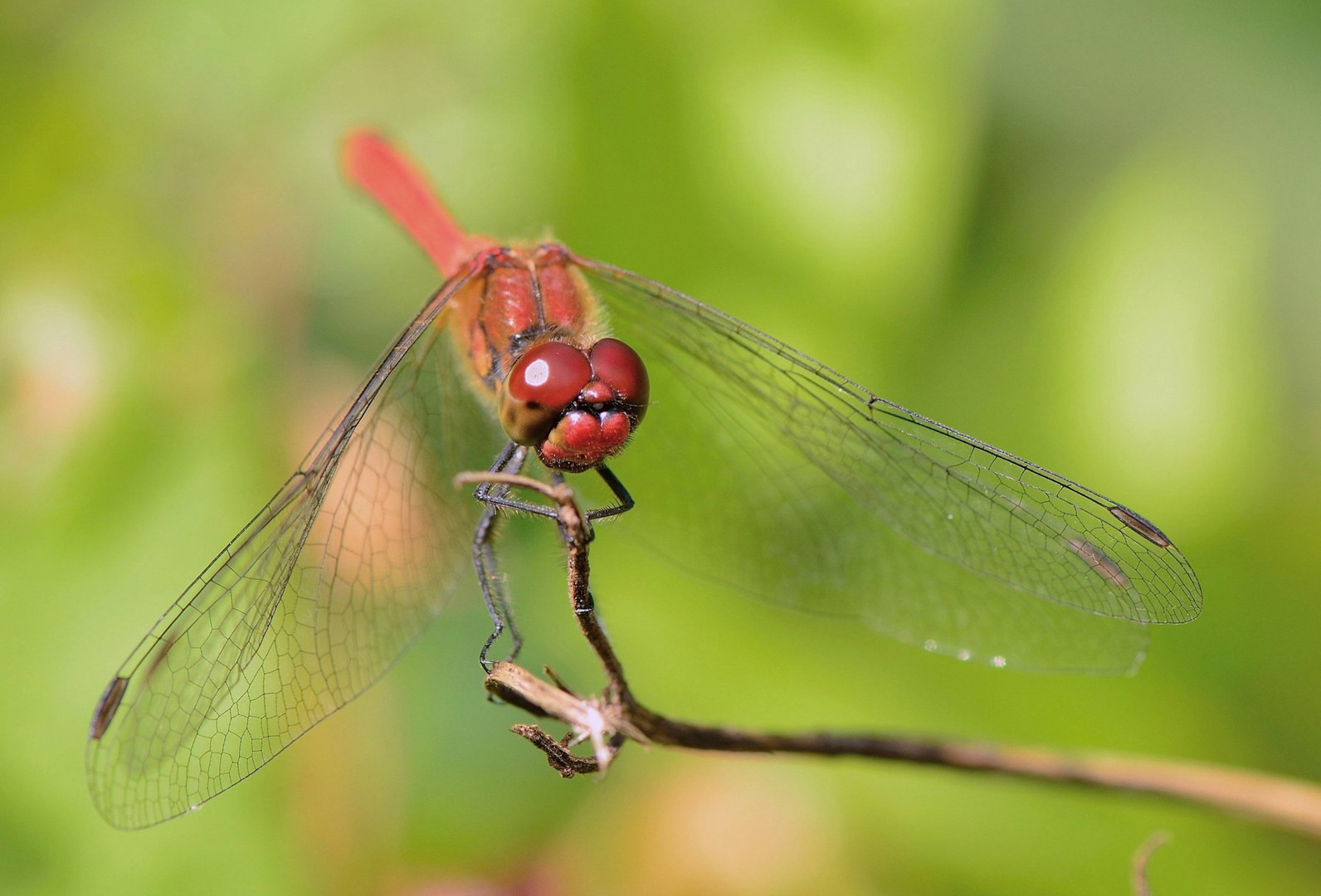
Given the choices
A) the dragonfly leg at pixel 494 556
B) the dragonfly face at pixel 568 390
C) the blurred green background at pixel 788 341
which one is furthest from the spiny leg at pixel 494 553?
the blurred green background at pixel 788 341

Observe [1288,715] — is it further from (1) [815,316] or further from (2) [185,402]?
(2) [185,402]

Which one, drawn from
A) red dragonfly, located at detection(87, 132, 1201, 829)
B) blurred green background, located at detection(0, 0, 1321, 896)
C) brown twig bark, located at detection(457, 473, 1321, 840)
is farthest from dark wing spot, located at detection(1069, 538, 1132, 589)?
blurred green background, located at detection(0, 0, 1321, 896)

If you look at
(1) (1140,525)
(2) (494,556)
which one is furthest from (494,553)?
(1) (1140,525)

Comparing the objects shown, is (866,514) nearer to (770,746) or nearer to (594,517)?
(594,517)

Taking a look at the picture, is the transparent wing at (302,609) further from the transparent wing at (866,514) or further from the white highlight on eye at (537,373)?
the transparent wing at (866,514)

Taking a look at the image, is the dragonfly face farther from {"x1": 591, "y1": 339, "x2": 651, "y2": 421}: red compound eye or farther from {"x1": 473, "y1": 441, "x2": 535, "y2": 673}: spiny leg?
{"x1": 473, "y1": 441, "x2": 535, "y2": 673}: spiny leg

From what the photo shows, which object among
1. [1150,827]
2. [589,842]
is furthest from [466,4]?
[1150,827]
